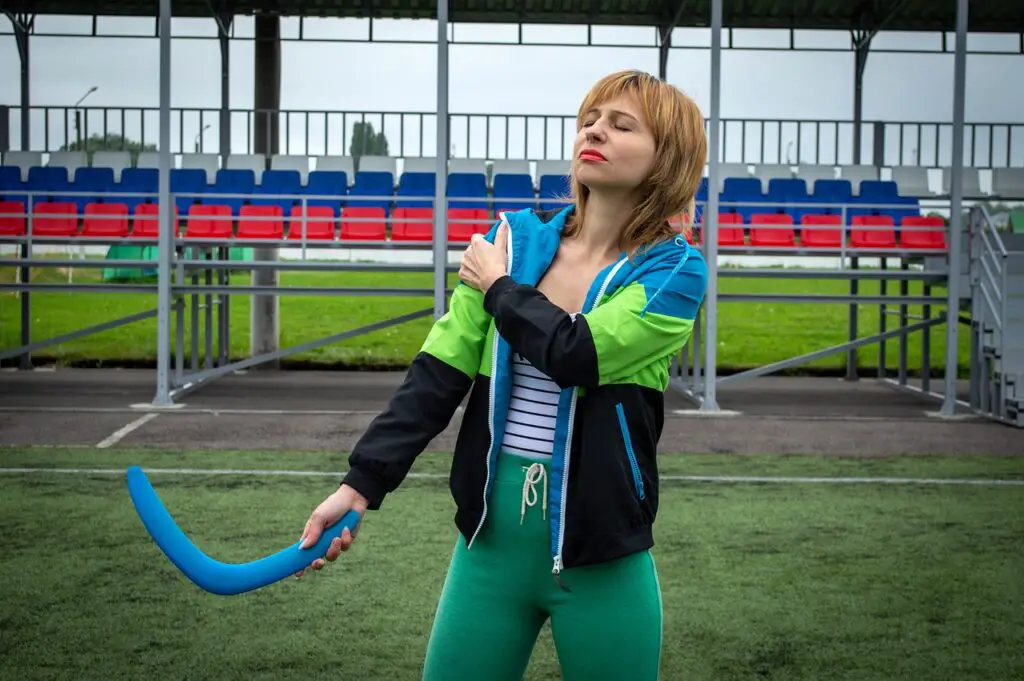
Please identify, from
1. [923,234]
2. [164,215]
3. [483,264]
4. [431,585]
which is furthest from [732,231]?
[483,264]

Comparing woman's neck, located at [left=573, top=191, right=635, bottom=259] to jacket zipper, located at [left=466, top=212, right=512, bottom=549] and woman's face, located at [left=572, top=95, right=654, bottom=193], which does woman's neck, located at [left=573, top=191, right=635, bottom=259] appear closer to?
woman's face, located at [left=572, top=95, right=654, bottom=193]

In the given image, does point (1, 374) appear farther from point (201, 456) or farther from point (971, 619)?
point (971, 619)

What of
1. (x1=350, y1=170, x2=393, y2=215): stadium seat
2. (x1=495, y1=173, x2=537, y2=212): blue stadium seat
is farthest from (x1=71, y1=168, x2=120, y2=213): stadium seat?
(x1=495, y1=173, x2=537, y2=212): blue stadium seat

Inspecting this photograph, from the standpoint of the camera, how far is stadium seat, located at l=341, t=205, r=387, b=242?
15328mm

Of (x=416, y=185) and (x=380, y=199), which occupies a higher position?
(x=416, y=185)

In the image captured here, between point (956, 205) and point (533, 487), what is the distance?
41.3 ft

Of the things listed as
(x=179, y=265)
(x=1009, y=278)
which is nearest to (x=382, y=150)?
(x=179, y=265)

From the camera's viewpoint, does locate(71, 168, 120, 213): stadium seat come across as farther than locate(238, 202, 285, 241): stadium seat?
Yes

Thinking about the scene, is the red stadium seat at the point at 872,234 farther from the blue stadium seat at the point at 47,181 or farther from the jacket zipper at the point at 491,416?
the jacket zipper at the point at 491,416

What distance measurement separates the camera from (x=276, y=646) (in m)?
5.05

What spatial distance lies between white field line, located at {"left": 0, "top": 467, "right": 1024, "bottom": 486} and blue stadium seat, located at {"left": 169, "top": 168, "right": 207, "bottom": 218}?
761 cm

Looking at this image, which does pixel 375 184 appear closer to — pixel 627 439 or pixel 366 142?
pixel 366 142

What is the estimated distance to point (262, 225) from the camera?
15695 mm

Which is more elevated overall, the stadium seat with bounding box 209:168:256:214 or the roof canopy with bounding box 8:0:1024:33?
the roof canopy with bounding box 8:0:1024:33
